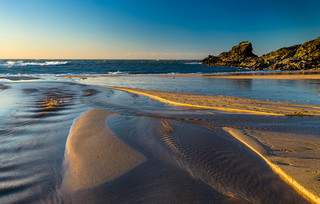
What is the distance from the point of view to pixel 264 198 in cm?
222

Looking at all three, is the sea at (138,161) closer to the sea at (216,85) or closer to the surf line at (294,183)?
the surf line at (294,183)

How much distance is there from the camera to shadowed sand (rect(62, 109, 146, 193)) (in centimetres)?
261

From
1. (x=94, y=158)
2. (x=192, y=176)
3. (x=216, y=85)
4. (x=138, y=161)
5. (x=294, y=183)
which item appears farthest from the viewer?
(x=216, y=85)

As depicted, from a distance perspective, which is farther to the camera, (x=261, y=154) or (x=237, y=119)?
(x=237, y=119)

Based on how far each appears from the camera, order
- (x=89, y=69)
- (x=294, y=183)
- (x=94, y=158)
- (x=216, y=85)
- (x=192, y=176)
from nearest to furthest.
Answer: (x=294, y=183)
(x=192, y=176)
(x=94, y=158)
(x=216, y=85)
(x=89, y=69)

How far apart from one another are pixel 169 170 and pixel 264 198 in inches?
53.3

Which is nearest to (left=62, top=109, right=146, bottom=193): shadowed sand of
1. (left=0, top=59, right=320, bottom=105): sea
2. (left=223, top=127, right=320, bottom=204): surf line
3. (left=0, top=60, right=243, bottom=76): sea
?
(left=223, top=127, right=320, bottom=204): surf line

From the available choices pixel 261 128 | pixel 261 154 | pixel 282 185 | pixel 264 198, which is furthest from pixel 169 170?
pixel 261 128

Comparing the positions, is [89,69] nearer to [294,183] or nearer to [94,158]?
[94,158]

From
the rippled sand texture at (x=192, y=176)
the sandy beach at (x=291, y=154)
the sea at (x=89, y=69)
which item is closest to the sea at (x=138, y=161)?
the rippled sand texture at (x=192, y=176)

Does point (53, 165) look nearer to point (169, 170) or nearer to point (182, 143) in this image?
point (169, 170)

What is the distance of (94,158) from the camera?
3.21 m

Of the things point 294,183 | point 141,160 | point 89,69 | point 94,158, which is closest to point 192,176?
point 141,160

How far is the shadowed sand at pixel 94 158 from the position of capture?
2.61m
